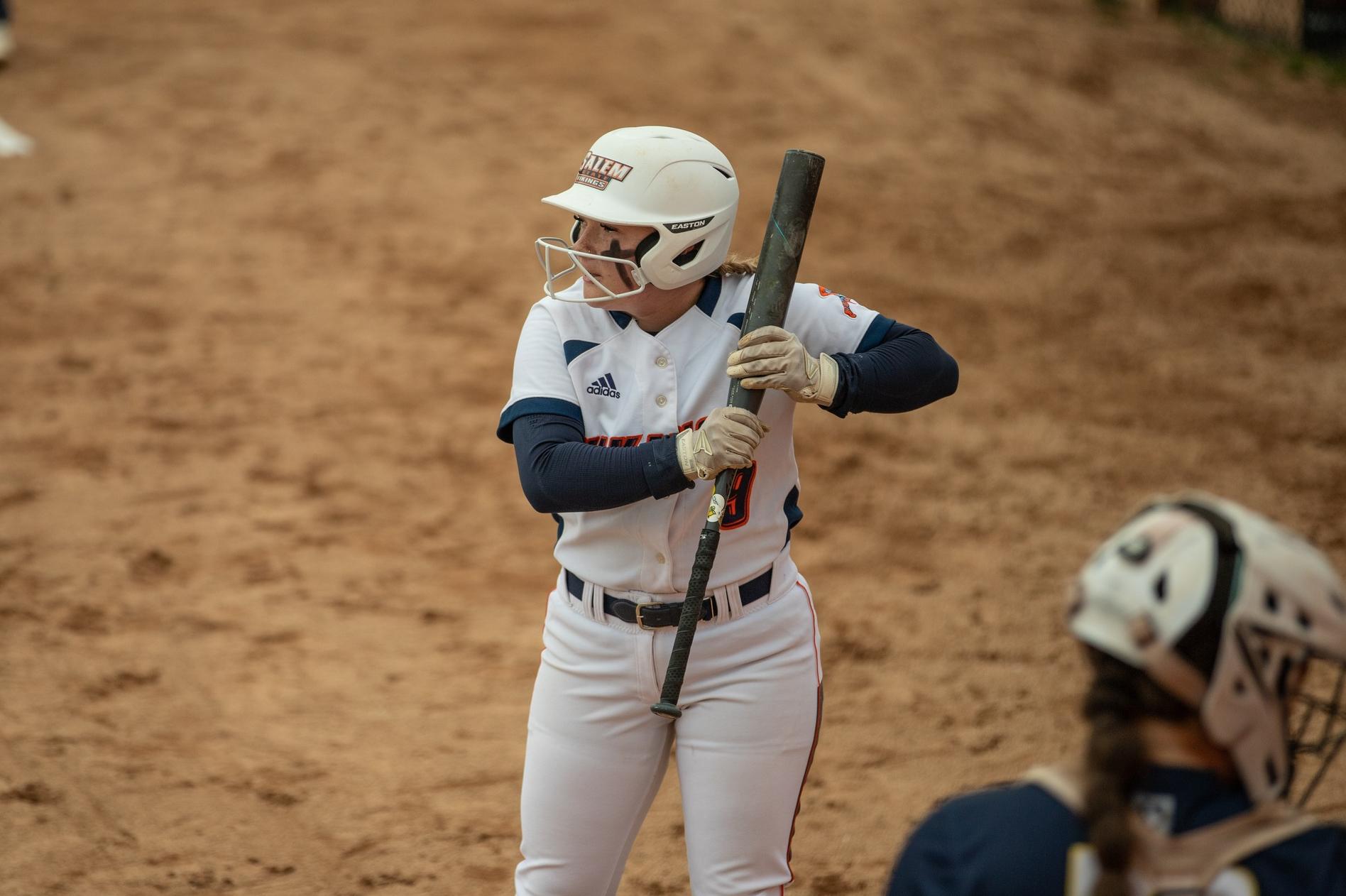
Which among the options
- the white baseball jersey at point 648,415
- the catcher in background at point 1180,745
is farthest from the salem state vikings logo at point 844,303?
the catcher in background at point 1180,745

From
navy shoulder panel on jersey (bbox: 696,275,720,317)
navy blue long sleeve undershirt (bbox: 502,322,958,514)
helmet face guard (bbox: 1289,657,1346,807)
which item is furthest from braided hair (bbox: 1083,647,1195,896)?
helmet face guard (bbox: 1289,657,1346,807)

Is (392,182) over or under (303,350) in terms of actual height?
over

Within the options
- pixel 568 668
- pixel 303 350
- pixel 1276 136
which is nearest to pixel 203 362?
pixel 303 350

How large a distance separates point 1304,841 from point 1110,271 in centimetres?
792

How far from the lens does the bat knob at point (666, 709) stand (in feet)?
8.11

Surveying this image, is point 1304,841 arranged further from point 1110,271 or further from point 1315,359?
point 1110,271

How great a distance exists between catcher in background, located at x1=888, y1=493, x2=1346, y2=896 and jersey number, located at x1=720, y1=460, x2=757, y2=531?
1021 millimetres

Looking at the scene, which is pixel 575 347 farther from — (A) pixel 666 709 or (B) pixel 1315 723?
(B) pixel 1315 723

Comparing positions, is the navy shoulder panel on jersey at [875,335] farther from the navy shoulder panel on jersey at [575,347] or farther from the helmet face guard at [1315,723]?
the helmet face guard at [1315,723]

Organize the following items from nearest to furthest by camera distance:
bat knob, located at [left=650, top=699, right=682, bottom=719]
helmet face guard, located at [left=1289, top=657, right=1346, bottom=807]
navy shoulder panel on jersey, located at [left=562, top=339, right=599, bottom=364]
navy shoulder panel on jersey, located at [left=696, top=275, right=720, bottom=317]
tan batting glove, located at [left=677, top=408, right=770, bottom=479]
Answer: tan batting glove, located at [left=677, top=408, right=770, bottom=479], bat knob, located at [left=650, top=699, right=682, bottom=719], navy shoulder panel on jersey, located at [left=562, top=339, right=599, bottom=364], navy shoulder panel on jersey, located at [left=696, top=275, right=720, bottom=317], helmet face guard, located at [left=1289, top=657, right=1346, bottom=807]

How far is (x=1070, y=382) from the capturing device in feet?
25.3

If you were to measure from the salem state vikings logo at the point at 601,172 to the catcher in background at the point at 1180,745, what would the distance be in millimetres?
1310

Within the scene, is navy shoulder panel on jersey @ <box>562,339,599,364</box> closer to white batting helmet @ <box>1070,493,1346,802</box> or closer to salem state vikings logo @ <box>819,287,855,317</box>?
salem state vikings logo @ <box>819,287,855,317</box>

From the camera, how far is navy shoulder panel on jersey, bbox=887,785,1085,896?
1.54 meters
